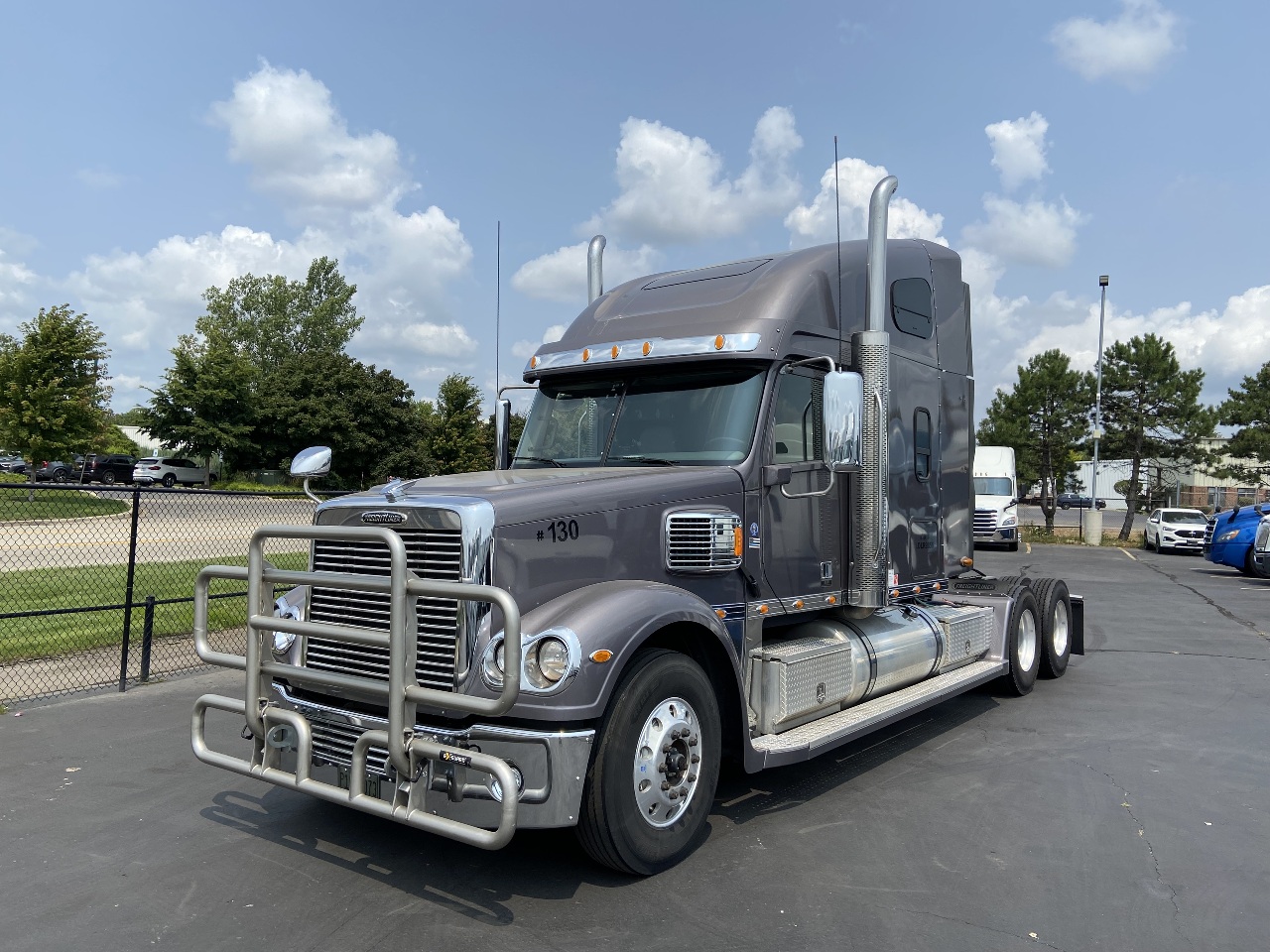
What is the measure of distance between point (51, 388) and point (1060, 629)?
2873 centimetres

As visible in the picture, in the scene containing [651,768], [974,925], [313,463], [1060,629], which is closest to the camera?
[974,925]

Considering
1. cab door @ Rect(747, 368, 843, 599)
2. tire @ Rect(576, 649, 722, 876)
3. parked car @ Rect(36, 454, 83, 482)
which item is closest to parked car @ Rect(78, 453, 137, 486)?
parked car @ Rect(36, 454, 83, 482)

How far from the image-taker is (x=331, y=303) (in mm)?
61156

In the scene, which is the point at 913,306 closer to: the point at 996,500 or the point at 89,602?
the point at 89,602

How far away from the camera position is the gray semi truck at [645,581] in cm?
390

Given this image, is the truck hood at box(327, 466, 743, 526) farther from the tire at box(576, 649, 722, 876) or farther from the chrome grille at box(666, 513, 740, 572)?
the tire at box(576, 649, 722, 876)

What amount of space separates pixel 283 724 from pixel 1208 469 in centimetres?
4429

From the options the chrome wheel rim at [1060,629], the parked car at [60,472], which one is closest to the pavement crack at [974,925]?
the chrome wheel rim at [1060,629]

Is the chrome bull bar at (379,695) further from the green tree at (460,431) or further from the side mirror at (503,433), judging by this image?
the green tree at (460,431)

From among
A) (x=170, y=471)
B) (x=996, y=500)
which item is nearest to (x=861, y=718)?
(x=996, y=500)

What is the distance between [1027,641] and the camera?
859 centimetres

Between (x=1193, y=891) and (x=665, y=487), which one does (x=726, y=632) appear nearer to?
(x=665, y=487)

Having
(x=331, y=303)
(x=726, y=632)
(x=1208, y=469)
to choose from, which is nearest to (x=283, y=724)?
(x=726, y=632)

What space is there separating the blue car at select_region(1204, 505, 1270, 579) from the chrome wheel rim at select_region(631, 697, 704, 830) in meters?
20.7
